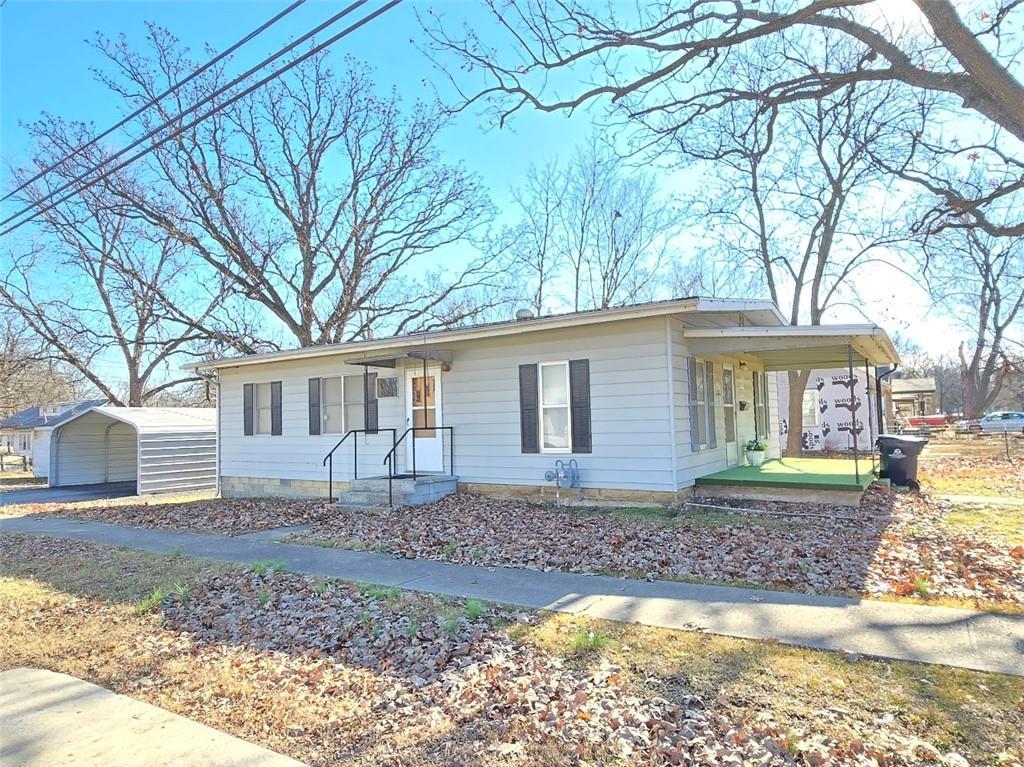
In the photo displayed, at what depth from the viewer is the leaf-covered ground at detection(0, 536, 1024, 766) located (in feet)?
10.3

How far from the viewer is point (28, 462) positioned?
115 feet

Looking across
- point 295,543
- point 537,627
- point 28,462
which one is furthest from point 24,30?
point 28,462

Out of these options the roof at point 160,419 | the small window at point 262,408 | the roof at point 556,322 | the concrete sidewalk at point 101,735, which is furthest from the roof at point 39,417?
the concrete sidewalk at point 101,735

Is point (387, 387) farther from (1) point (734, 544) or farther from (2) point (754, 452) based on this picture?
(2) point (754, 452)

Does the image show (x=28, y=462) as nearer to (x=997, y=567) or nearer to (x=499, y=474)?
(x=499, y=474)

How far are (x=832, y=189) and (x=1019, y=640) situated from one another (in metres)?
20.1

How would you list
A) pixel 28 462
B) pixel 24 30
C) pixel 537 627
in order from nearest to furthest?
pixel 537 627 < pixel 24 30 < pixel 28 462

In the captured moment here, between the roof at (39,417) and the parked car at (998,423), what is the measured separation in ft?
148

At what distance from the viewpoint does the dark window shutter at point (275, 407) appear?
46.9 feet

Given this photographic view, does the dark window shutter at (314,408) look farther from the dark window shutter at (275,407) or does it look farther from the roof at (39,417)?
the roof at (39,417)

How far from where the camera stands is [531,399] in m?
10.9

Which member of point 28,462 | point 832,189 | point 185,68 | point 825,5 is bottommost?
point 28,462

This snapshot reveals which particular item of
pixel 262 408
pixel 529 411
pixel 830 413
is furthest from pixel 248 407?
pixel 830 413

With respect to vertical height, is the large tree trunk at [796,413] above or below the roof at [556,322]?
below
